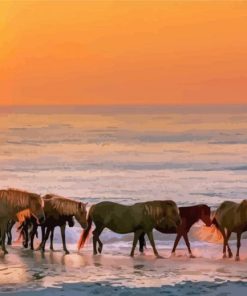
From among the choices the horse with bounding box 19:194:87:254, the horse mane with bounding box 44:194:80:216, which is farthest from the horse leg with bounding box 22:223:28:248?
the horse mane with bounding box 44:194:80:216

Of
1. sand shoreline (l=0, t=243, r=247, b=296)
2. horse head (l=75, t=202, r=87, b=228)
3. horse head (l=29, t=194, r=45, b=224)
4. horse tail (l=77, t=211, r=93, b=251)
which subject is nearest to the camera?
sand shoreline (l=0, t=243, r=247, b=296)

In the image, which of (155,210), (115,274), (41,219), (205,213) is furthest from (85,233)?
(115,274)

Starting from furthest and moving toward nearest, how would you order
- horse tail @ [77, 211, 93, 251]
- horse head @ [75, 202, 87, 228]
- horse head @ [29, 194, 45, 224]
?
horse tail @ [77, 211, 93, 251] < horse head @ [75, 202, 87, 228] < horse head @ [29, 194, 45, 224]

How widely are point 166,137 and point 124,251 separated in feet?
219

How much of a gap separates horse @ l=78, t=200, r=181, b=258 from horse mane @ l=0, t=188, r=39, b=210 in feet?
4.24

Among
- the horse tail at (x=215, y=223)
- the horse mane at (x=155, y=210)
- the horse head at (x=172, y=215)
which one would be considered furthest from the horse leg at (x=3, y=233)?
the horse tail at (x=215, y=223)

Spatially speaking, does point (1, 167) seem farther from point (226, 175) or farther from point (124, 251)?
point (124, 251)

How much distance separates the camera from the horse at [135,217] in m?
15.2

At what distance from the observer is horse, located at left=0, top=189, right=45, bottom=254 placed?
1473cm

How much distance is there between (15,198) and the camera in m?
14.7

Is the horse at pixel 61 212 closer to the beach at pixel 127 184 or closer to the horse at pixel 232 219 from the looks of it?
the beach at pixel 127 184

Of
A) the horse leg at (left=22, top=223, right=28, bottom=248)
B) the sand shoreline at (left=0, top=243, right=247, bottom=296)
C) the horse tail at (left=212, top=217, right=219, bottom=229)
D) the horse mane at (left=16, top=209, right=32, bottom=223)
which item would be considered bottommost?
the sand shoreline at (left=0, top=243, right=247, bottom=296)

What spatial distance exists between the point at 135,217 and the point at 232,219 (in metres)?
1.72

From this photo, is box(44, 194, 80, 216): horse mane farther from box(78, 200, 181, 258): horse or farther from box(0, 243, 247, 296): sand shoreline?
box(0, 243, 247, 296): sand shoreline
